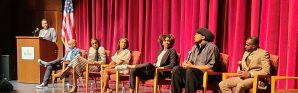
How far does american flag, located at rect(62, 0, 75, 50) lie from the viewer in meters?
9.61

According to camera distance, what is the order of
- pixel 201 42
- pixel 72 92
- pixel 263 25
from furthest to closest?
pixel 72 92 < pixel 263 25 < pixel 201 42

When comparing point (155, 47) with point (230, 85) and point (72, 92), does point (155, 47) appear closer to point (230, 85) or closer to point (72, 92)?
point (72, 92)

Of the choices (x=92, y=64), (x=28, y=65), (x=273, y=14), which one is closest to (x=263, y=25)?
(x=273, y=14)

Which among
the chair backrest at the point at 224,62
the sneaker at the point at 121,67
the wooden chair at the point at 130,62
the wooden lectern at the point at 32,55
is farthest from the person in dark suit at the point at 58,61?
the chair backrest at the point at 224,62

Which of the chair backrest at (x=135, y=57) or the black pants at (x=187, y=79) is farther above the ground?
the chair backrest at (x=135, y=57)

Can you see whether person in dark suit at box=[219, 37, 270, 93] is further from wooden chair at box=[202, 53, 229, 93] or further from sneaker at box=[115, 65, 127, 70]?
sneaker at box=[115, 65, 127, 70]

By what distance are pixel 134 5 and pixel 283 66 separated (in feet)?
12.3

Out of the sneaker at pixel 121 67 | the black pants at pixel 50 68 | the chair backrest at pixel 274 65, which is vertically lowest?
the black pants at pixel 50 68

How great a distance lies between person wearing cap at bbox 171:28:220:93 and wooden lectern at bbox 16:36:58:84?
3.76 meters

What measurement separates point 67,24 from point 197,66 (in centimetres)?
514

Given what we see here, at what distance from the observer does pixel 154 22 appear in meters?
8.05

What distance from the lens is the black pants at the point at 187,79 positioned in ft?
16.0

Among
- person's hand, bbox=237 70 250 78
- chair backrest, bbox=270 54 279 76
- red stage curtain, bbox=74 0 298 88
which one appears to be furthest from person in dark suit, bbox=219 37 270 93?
red stage curtain, bbox=74 0 298 88

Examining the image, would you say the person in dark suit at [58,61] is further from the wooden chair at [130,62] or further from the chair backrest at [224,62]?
the chair backrest at [224,62]
